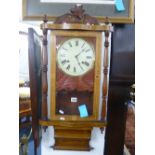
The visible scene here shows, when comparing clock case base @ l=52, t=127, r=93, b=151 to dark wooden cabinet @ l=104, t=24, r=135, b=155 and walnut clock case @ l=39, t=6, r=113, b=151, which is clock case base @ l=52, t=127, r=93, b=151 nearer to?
walnut clock case @ l=39, t=6, r=113, b=151

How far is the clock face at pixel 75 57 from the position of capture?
1199mm

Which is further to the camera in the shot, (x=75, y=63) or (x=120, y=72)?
(x=120, y=72)

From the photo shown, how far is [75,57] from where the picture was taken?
120 cm

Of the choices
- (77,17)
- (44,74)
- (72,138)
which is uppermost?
Answer: (77,17)

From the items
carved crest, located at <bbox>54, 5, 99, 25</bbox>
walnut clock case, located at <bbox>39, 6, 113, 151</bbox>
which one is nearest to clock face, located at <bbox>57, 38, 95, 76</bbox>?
walnut clock case, located at <bbox>39, 6, 113, 151</bbox>

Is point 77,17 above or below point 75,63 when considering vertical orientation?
above

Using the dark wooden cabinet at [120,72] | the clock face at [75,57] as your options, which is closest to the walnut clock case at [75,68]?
the clock face at [75,57]

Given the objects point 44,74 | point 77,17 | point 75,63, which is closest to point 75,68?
point 75,63

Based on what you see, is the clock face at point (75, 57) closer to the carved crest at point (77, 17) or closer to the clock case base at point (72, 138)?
the carved crest at point (77, 17)

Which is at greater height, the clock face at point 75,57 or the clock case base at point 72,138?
the clock face at point 75,57

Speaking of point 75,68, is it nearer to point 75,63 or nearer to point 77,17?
point 75,63

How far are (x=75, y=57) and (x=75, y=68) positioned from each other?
0.19 feet

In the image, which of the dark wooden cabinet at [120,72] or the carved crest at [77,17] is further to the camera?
the dark wooden cabinet at [120,72]
